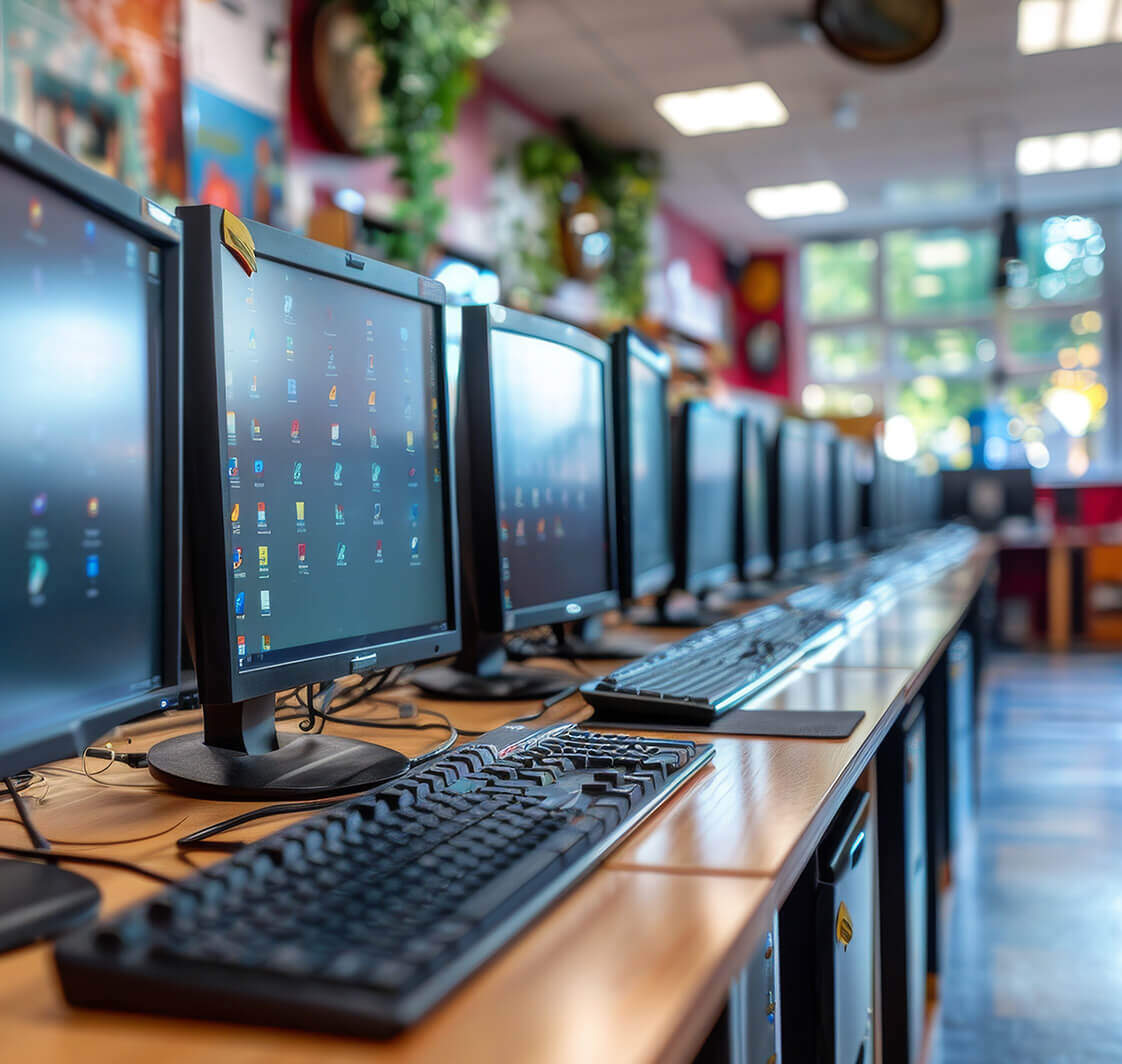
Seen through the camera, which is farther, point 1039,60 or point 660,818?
point 1039,60

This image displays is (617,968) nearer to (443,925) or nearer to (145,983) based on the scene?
(443,925)

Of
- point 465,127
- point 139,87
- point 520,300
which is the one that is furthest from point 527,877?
point 465,127

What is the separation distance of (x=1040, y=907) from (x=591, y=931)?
7.90 ft

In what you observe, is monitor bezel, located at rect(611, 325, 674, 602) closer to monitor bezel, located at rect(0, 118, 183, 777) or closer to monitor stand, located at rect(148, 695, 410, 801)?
monitor stand, located at rect(148, 695, 410, 801)

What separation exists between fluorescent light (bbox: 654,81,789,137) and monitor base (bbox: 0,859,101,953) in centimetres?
577

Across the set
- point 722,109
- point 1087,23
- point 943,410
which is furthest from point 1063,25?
point 943,410

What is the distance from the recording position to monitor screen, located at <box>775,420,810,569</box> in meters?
3.14

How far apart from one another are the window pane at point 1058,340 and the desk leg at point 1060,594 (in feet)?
6.82

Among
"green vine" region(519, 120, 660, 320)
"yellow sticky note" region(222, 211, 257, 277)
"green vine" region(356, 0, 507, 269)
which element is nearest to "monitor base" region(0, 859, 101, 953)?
"yellow sticky note" region(222, 211, 257, 277)

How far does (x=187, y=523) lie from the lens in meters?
0.88

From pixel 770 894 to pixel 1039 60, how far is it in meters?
5.93

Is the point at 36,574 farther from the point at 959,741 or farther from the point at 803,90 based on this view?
the point at 803,90

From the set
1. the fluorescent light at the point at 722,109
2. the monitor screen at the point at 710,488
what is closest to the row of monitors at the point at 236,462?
the monitor screen at the point at 710,488

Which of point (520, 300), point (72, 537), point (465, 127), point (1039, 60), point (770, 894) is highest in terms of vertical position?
point (1039, 60)
